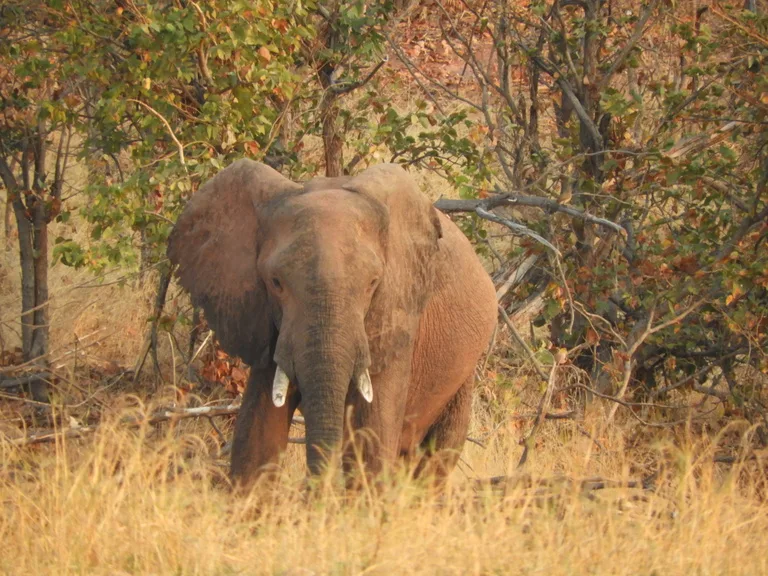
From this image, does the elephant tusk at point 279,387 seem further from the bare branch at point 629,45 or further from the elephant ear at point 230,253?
the bare branch at point 629,45

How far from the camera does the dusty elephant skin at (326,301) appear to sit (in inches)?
214

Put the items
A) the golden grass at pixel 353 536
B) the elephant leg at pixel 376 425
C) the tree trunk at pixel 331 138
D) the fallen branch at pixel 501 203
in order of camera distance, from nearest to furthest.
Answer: the golden grass at pixel 353 536 → the elephant leg at pixel 376 425 → the fallen branch at pixel 501 203 → the tree trunk at pixel 331 138

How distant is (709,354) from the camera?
8852mm

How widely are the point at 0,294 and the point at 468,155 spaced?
4685 millimetres

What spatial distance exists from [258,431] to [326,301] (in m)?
0.83

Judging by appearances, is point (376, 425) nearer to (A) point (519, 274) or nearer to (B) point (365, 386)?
(B) point (365, 386)

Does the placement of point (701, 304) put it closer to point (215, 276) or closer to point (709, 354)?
point (709, 354)

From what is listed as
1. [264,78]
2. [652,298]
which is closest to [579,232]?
[652,298]

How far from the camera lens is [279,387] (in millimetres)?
5609

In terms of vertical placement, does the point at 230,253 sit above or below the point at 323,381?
above

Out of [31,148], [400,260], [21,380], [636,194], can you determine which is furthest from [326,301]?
[31,148]

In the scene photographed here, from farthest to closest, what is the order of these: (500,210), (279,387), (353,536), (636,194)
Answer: (500,210) < (636,194) < (279,387) < (353,536)

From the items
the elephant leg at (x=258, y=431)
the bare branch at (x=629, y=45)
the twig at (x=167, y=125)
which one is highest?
the bare branch at (x=629, y=45)

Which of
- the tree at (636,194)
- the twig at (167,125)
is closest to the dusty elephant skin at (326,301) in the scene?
the tree at (636,194)
